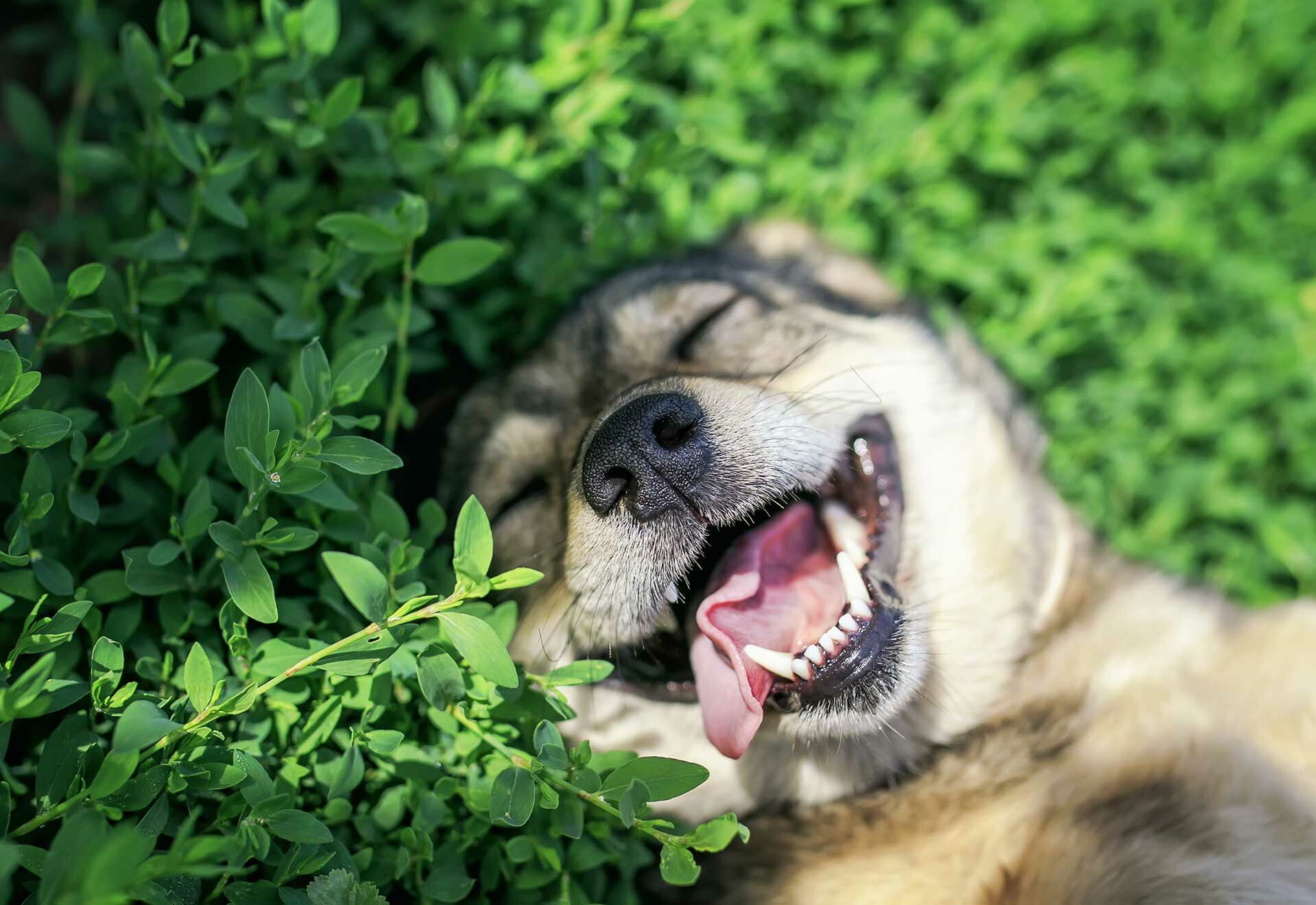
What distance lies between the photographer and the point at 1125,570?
2.75 metres

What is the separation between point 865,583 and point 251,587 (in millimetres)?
1342

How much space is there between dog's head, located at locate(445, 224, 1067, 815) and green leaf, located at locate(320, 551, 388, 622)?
63cm

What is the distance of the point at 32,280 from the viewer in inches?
71.2

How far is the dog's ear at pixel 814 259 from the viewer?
3217 millimetres

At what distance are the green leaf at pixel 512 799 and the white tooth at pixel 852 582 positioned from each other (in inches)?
35.1

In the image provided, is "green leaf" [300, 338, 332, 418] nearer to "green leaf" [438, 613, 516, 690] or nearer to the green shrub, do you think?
the green shrub

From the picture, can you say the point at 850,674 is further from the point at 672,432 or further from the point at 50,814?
the point at 50,814

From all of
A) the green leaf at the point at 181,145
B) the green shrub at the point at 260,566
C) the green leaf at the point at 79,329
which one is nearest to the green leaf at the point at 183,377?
the green shrub at the point at 260,566

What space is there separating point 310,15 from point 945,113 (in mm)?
2293

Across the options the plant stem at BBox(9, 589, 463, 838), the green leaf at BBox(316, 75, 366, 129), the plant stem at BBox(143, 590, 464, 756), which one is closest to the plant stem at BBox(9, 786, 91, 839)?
the plant stem at BBox(9, 589, 463, 838)

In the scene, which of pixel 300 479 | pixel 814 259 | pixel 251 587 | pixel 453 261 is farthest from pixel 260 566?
pixel 814 259

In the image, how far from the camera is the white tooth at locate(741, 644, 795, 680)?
2084 mm

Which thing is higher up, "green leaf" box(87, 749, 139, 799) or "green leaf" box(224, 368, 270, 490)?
"green leaf" box(224, 368, 270, 490)

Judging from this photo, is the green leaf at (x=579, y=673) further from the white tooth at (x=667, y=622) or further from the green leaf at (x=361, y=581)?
the white tooth at (x=667, y=622)
